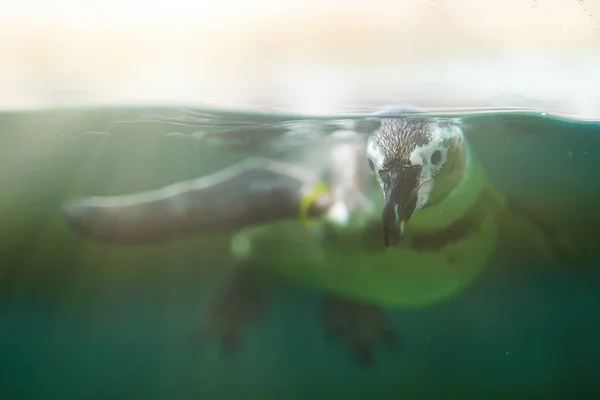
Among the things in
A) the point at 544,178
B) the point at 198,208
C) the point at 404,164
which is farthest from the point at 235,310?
the point at 544,178

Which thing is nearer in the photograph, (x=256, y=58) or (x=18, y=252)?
(x=256, y=58)

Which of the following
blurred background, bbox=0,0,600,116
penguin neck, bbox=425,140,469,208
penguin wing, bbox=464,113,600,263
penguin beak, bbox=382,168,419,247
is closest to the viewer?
blurred background, bbox=0,0,600,116

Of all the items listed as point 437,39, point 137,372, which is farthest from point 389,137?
point 137,372

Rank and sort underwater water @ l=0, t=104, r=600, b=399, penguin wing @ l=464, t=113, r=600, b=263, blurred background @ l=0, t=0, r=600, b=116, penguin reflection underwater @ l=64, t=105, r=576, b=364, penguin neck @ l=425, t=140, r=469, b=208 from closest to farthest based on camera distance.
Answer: blurred background @ l=0, t=0, r=600, b=116 → penguin neck @ l=425, t=140, r=469, b=208 → penguin reflection underwater @ l=64, t=105, r=576, b=364 → underwater water @ l=0, t=104, r=600, b=399 → penguin wing @ l=464, t=113, r=600, b=263

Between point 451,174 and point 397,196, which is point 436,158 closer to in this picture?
point 451,174

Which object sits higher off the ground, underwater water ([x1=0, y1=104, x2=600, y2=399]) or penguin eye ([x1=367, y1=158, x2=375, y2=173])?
penguin eye ([x1=367, y1=158, x2=375, y2=173])

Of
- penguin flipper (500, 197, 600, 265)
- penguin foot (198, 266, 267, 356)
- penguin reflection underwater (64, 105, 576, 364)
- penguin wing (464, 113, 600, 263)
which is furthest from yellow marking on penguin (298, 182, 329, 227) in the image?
penguin flipper (500, 197, 600, 265)

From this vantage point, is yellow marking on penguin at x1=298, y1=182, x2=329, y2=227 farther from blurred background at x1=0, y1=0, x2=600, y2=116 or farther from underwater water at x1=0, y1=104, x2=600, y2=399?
blurred background at x1=0, y1=0, x2=600, y2=116

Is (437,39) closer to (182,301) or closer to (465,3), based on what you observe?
(465,3)

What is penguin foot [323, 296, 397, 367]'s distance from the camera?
305 cm

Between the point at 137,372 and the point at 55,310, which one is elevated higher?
the point at 55,310

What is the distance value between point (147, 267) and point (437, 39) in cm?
194

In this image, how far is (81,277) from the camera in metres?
3.10

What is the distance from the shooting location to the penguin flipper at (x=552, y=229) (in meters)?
3.17
